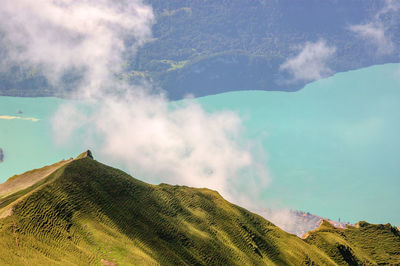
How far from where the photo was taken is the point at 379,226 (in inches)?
3231

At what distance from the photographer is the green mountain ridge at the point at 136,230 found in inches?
1492

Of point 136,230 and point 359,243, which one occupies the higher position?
point 359,243

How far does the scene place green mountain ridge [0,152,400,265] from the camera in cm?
3791

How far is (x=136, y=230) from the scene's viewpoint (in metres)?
48.2

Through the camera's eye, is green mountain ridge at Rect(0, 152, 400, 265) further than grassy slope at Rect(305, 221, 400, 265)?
No

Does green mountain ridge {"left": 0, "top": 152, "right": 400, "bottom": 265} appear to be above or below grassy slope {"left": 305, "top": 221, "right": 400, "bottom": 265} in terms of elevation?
below

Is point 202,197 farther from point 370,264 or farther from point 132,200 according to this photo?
point 370,264

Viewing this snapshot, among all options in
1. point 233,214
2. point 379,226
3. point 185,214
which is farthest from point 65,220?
point 379,226

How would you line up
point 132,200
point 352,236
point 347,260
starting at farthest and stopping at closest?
point 352,236 → point 347,260 → point 132,200

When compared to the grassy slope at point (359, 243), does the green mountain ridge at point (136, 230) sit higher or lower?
lower

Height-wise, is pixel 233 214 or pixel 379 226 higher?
pixel 379 226

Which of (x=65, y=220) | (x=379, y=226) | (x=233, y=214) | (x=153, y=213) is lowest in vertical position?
(x=65, y=220)

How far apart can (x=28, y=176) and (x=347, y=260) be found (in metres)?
53.4

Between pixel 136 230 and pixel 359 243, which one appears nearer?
pixel 136 230
